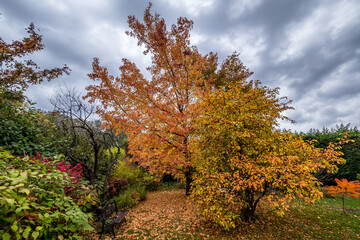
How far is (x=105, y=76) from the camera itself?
6.28 meters

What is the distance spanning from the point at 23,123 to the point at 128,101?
3.43 m

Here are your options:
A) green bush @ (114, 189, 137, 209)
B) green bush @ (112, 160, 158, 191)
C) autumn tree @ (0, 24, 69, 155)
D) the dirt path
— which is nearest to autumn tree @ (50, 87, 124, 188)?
autumn tree @ (0, 24, 69, 155)

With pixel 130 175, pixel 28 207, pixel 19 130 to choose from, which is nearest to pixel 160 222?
pixel 130 175

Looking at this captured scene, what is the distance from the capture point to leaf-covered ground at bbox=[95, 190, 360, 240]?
441 centimetres

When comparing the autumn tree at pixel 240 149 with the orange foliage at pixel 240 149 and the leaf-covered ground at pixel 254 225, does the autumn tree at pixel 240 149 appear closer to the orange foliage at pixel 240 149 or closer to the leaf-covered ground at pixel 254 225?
the orange foliage at pixel 240 149

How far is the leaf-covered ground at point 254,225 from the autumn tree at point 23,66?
266 inches

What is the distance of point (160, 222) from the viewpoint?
5.47 metres

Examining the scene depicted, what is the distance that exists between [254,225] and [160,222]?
330 cm

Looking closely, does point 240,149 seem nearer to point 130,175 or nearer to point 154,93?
point 154,93

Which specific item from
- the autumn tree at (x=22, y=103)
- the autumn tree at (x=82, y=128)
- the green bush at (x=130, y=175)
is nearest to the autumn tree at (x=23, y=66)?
the autumn tree at (x=22, y=103)

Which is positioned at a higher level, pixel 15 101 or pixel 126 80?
pixel 126 80

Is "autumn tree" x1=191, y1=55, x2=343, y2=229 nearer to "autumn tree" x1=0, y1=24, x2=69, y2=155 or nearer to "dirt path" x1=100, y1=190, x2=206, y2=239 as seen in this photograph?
"dirt path" x1=100, y1=190, x2=206, y2=239

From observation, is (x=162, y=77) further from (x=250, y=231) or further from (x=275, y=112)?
(x=250, y=231)

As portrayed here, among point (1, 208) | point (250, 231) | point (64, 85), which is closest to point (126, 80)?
point (64, 85)
